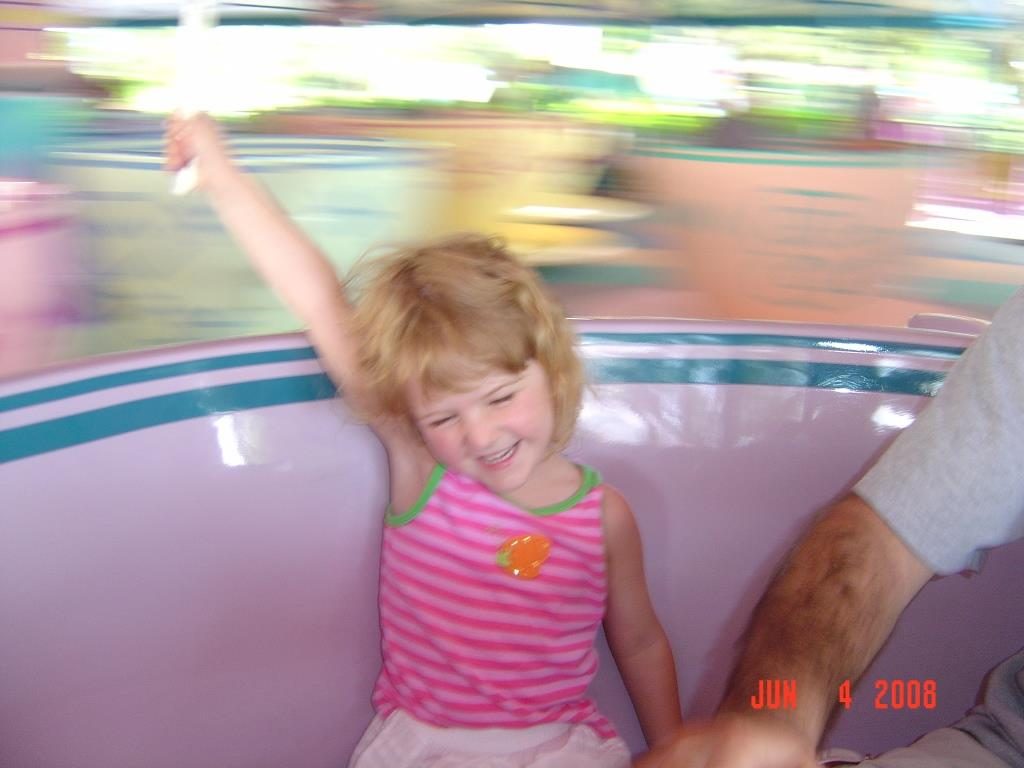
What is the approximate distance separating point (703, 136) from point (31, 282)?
1.32 m

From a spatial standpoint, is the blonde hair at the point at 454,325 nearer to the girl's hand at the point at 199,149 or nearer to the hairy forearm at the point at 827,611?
the girl's hand at the point at 199,149

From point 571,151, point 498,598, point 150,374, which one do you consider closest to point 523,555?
point 498,598

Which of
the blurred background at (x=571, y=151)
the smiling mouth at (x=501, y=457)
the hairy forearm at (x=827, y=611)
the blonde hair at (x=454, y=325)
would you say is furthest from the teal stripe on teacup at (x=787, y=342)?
the blurred background at (x=571, y=151)

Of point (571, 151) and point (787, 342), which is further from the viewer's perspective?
point (571, 151)

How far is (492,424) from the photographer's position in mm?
817

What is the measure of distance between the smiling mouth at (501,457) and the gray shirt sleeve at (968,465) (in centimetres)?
25

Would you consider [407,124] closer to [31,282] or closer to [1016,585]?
[31,282]

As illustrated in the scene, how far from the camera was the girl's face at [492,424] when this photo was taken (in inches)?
32.3

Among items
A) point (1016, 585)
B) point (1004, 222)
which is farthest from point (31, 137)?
point (1004, 222)

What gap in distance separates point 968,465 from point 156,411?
2.06 ft

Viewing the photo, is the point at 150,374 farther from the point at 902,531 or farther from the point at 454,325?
the point at 902,531

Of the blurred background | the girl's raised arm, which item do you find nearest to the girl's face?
the girl's raised arm

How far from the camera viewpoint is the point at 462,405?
821 mm

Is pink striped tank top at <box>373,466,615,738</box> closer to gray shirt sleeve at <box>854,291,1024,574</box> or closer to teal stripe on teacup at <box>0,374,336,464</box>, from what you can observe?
teal stripe on teacup at <box>0,374,336,464</box>
